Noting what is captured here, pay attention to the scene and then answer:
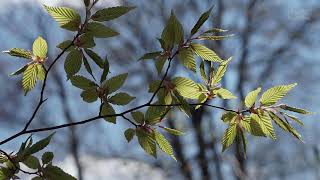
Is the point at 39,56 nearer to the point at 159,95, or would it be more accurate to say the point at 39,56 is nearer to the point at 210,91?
the point at 159,95

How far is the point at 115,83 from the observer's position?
0.96 m

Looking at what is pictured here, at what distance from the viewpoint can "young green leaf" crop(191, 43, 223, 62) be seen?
0.94 m

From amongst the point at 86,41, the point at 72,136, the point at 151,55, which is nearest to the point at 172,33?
the point at 151,55

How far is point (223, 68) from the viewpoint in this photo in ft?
3.23

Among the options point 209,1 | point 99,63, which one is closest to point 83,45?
point 99,63

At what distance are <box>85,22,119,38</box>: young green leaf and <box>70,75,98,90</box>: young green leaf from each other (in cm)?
10

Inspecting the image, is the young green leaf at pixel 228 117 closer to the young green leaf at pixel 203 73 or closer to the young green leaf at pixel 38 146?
the young green leaf at pixel 203 73

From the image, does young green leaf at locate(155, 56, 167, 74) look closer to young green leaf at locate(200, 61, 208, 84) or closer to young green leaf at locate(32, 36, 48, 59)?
young green leaf at locate(200, 61, 208, 84)

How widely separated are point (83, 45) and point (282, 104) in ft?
1.29

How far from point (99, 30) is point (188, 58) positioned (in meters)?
0.18

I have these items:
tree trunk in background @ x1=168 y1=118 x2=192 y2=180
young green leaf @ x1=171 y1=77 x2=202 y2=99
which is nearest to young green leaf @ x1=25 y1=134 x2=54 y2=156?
young green leaf @ x1=171 y1=77 x2=202 y2=99

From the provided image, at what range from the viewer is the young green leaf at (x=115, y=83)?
961 millimetres

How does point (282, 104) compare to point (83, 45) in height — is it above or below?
below

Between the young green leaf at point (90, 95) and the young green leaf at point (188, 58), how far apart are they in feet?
0.60
